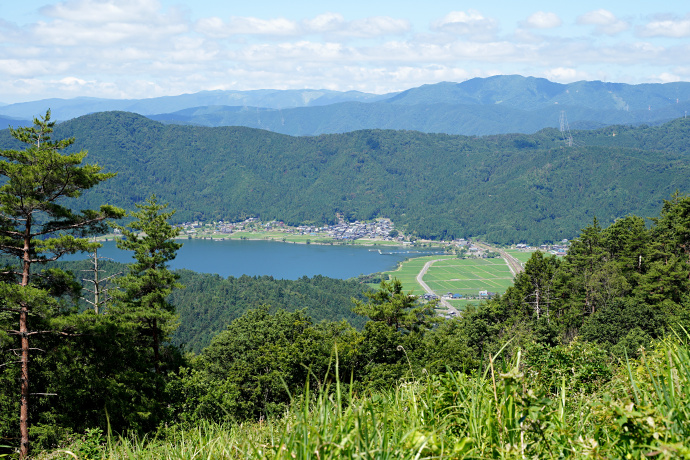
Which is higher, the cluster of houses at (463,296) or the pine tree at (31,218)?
the pine tree at (31,218)

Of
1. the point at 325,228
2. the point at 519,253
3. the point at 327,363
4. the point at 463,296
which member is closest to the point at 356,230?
the point at 325,228

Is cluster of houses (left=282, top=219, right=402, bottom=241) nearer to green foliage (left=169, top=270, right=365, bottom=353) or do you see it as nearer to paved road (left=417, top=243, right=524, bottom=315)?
paved road (left=417, top=243, right=524, bottom=315)

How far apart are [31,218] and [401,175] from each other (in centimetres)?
15399

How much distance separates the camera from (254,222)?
133 m

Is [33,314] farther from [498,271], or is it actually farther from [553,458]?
[498,271]

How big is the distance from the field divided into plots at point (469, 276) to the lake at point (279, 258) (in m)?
8.63

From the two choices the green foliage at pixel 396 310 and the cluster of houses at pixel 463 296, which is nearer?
the green foliage at pixel 396 310

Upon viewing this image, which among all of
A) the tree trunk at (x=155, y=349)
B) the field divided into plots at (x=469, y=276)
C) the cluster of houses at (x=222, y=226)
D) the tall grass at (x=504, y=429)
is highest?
the tall grass at (x=504, y=429)

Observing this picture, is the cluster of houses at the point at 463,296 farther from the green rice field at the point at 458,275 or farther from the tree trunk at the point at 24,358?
the tree trunk at the point at 24,358

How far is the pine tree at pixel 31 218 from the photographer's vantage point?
7289 millimetres

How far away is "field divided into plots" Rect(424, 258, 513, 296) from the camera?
193ft

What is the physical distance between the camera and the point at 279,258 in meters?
86.9

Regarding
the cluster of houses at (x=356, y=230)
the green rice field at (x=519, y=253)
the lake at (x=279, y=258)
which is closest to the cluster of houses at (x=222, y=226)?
the cluster of houses at (x=356, y=230)

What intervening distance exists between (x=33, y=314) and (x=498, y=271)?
69.5 m
